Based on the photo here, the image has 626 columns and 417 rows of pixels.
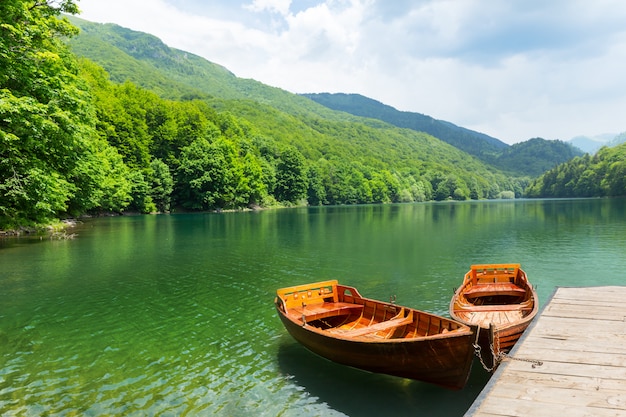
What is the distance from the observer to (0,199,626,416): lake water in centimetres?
932

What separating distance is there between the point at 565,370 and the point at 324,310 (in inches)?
282

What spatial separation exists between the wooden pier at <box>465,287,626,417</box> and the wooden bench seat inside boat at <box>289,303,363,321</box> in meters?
5.27

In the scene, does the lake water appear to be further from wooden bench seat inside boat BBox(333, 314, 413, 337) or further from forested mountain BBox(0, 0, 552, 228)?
forested mountain BBox(0, 0, 552, 228)

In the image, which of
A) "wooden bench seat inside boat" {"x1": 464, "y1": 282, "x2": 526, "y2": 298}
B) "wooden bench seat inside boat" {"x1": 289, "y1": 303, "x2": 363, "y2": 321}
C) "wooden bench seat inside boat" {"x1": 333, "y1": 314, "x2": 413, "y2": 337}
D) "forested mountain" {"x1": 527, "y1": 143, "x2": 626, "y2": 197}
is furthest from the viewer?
"forested mountain" {"x1": 527, "y1": 143, "x2": 626, "y2": 197}

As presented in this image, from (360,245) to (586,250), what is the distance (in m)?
18.3

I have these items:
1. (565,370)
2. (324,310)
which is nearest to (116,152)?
(324,310)

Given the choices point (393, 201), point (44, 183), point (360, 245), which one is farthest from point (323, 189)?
point (44, 183)

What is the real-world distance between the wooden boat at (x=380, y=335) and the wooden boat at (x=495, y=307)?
70 cm

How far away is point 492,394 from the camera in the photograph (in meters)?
6.64

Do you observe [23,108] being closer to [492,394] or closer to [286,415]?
[286,415]

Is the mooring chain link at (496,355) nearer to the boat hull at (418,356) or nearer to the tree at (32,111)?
the boat hull at (418,356)

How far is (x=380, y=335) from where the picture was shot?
35.9 feet

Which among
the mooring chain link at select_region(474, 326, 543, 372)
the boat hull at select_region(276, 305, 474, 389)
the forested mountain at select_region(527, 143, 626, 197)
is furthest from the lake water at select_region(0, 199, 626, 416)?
the forested mountain at select_region(527, 143, 626, 197)

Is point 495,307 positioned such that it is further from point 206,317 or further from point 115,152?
point 115,152
